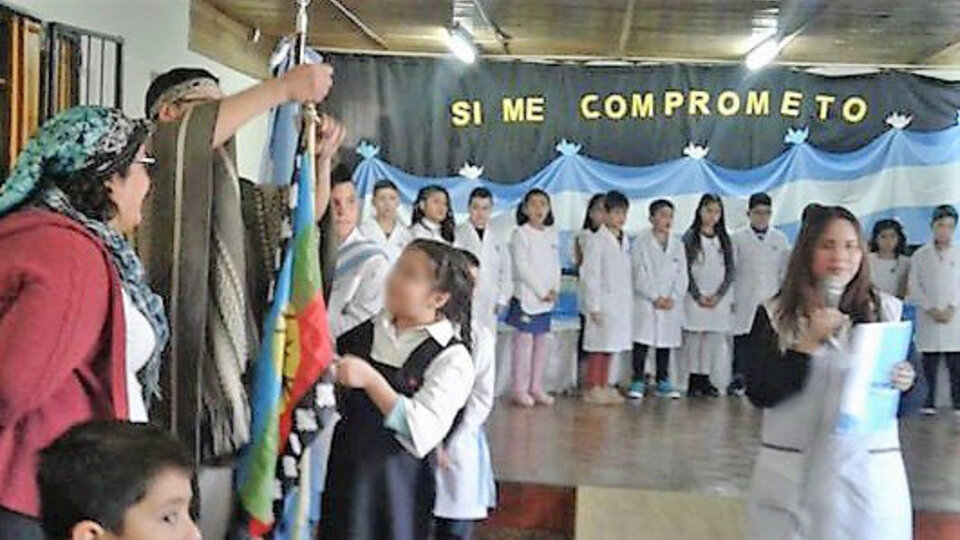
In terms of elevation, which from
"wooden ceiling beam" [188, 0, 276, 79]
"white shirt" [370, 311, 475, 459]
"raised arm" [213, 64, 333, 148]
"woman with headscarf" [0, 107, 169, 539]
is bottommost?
"white shirt" [370, 311, 475, 459]

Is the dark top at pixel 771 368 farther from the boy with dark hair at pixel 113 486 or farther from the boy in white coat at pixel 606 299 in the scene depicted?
the boy in white coat at pixel 606 299

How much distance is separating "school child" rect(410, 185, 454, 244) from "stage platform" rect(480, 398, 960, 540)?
3.68 ft

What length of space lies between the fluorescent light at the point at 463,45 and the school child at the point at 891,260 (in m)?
2.83

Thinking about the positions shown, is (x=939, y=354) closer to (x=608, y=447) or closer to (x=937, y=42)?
(x=937, y=42)

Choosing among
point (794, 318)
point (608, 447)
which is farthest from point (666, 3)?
point (794, 318)

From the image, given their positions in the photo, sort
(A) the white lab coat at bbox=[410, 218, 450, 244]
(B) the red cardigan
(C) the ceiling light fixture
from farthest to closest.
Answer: (C) the ceiling light fixture, (A) the white lab coat at bbox=[410, 218, 450, 244], (B) the red cardigan

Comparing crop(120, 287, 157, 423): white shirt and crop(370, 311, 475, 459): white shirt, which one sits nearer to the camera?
crop(120, 287, 157, 423): white shirt

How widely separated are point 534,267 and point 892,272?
7.34 feet

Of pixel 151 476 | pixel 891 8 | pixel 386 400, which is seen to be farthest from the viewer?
pixel 891 8

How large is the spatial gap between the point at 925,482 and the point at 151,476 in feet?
13.9

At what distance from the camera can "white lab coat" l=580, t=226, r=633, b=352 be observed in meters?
7.62

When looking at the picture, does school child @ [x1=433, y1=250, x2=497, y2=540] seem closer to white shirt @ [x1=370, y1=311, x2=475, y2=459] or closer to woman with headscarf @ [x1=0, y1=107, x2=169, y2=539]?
white shirt @ [x1=370, y1=311, x2=475, y2=459]

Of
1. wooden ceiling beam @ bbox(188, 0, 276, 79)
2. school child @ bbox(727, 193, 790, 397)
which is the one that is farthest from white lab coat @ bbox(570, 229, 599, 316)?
wooden ceiling beam @ bbox(188, 0, 276, 79)

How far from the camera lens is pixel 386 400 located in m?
2.29
